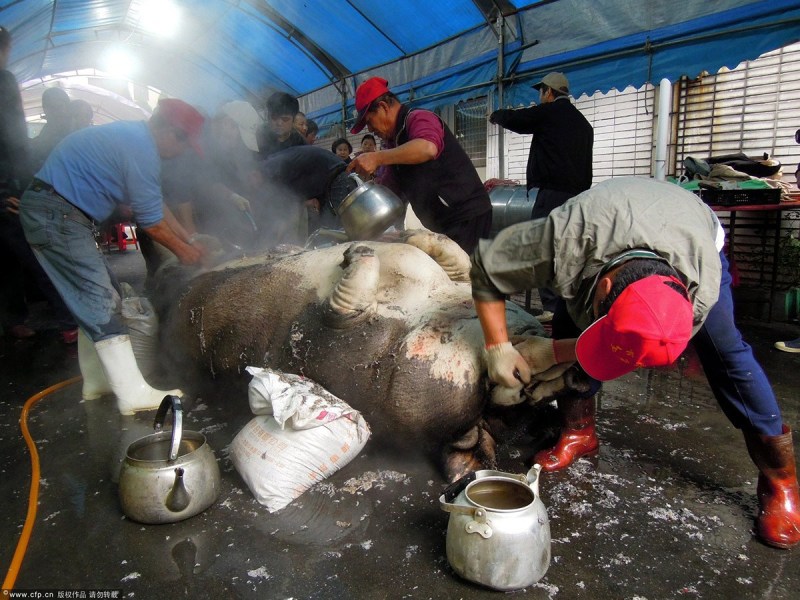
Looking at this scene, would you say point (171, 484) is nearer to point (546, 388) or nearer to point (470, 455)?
point (470, 455)

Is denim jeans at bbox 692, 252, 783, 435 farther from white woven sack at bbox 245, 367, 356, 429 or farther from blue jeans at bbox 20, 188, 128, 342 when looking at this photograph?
blue jeans at bbox 20, 188, 128, 342

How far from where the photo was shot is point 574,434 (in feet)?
8.55

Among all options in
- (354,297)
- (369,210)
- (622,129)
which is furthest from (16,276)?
(622,129)

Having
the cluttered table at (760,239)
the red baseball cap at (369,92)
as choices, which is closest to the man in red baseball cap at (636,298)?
the red baseball cap at (369,92)

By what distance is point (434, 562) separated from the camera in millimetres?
1938

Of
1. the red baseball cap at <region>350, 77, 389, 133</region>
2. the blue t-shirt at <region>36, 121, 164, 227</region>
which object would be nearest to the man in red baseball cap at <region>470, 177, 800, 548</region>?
the red baseball cap at <region>350, 77, 389, 133</region>

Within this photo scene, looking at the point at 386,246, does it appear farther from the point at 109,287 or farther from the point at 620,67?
the point at 620,67

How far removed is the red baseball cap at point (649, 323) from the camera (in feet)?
4.78

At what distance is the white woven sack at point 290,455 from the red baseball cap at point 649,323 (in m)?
1.25

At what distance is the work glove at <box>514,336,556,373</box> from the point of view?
2182mm

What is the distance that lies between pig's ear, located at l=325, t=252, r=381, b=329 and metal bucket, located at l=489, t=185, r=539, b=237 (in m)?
4.38

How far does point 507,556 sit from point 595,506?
722 millimetres

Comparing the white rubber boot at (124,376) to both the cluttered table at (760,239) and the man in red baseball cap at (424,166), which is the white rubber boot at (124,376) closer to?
the man in red baseball cap at (424,166)

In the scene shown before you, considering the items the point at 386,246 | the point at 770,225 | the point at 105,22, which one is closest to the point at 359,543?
the point at 386,246
